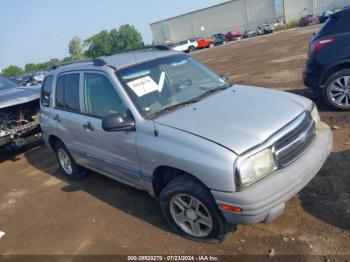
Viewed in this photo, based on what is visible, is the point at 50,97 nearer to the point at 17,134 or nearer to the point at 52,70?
the point at 52,70

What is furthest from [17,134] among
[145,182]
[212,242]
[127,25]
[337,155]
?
[127,25]

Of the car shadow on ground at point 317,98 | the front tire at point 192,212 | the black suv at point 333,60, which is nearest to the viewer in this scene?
the front tire at point 192,212

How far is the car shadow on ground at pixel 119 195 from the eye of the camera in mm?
4434

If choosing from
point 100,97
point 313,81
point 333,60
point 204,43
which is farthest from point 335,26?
point 204,43

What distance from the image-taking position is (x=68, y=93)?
520 cm

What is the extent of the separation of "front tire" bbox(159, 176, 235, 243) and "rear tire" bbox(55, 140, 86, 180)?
2.50 metres

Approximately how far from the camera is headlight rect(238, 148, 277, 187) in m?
3.04

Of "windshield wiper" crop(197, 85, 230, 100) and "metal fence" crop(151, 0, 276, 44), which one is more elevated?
"windshield wiper" crop(197, 85, 230, 100)

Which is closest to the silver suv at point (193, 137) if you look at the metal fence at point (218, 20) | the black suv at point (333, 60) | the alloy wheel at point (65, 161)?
the alloy wheel at point (65, 161)

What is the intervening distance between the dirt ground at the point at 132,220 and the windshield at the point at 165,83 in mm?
1400

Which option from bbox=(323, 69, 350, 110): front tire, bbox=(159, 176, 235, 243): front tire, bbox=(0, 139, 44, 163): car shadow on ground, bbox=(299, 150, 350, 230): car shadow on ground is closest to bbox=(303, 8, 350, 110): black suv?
bbox=(323, 69, 350, 110): front tire

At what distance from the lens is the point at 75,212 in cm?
490

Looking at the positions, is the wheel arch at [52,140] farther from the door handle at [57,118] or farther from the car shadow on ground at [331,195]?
the car shadow on ground at [331,195]

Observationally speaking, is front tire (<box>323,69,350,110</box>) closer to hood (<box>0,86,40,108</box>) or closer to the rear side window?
the rear side window
